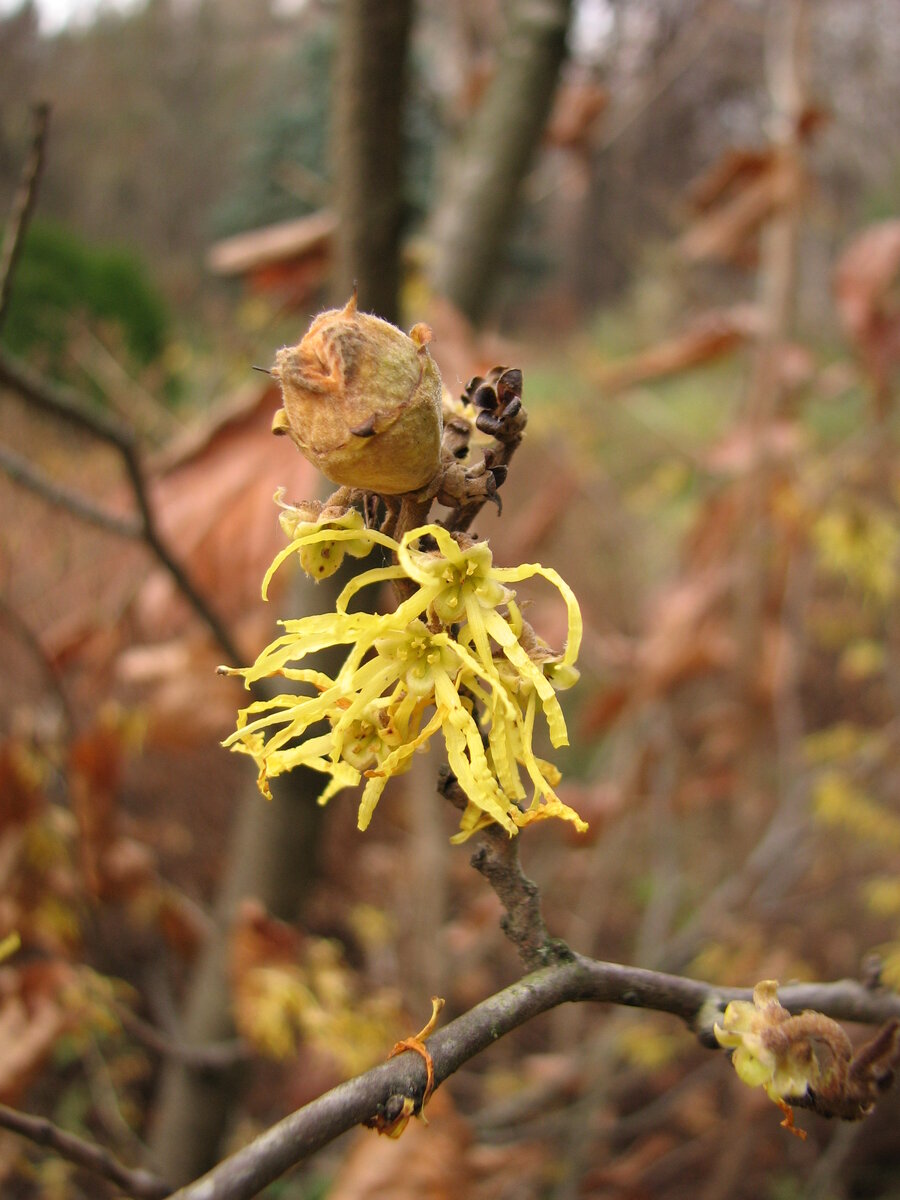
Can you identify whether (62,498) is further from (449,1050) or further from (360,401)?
(449,1050)

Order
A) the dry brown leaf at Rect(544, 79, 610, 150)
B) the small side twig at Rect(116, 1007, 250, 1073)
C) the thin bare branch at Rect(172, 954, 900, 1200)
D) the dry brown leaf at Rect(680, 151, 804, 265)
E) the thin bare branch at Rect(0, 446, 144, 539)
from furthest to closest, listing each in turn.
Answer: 1. the dry brown leaf at Rect(544, 79, 610, 150)
2. the dry brown leaf at Rect(680, 151, 804, 265)
3. the small side twig at Rect(116, 1007, 250, 1073)
4. the thin bare branch at Rect(0, 446, 144, 539)
5. the thin bare branch at Rect(172, 954, 900, 1200)

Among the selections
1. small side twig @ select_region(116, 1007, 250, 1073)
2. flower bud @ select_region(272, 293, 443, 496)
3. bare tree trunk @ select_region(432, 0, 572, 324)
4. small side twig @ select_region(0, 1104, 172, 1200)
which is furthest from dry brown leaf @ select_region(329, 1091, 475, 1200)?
bare tree trunk @ select_region(432, 0, 572, 324)

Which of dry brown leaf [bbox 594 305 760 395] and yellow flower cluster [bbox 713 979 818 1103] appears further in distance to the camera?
dry brown leaf [bbox 594 305 760 395]

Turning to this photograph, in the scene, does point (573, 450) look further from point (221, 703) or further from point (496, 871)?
point (496, 871)

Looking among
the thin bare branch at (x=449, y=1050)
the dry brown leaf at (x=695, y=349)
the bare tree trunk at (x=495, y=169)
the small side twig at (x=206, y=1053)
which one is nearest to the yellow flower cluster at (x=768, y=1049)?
the thin bare branch at (x=449, y=1050)

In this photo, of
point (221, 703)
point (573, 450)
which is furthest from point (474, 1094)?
point (573, 450)

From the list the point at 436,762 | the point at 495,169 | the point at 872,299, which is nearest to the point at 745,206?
the point at 872,299

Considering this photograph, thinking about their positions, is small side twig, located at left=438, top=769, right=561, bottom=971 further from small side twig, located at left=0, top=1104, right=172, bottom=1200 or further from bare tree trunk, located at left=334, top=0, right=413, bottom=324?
bare tree trunk, located at left=334, top=0, right=413, bottom=324
